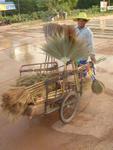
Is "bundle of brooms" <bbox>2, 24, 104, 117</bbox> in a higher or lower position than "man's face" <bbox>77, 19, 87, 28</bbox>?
lower

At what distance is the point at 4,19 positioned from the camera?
827 inches

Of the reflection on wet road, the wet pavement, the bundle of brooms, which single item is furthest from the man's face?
the reflection on wet road

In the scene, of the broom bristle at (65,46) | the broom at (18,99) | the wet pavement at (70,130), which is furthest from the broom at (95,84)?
the broom at (18,99)

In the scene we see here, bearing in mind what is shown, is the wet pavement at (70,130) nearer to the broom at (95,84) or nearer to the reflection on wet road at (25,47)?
the broom at (95,84)

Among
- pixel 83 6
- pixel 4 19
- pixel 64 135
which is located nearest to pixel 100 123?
pixel 64 135

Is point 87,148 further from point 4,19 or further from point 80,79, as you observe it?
point 4,19

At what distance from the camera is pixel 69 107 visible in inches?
199

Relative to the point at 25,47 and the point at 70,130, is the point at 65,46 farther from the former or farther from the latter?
the point at 25,47

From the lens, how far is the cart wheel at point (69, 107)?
4848 mm

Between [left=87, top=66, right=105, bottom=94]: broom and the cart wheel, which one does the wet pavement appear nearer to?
the cart wheel

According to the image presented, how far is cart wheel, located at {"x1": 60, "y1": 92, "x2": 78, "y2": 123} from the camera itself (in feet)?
15.9

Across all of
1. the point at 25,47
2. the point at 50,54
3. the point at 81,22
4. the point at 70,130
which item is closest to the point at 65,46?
the point at 50,54

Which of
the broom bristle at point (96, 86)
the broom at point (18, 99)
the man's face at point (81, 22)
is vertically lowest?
the broom bristle at point (96, 86)

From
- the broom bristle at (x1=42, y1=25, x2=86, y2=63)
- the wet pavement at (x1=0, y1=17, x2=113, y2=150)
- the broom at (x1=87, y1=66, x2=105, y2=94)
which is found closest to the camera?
the wet pavement at (x1=0, y1=17, x2=113, y2=150)
